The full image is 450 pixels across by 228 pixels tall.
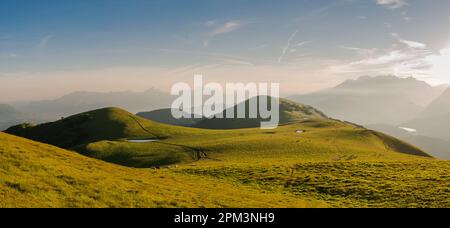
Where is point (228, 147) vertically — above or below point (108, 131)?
below

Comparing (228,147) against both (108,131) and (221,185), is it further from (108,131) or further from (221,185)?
(108,131)

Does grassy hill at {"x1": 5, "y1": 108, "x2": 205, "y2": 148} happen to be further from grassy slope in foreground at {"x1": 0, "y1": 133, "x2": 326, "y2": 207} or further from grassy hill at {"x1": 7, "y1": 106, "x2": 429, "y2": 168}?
grassy slope in foreground at {"x1": 0, "y1": 133, "x2": 326, "y2": 207}

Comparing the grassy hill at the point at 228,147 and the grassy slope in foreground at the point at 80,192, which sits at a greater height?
the grassy slope in foreground at the point at 80,192

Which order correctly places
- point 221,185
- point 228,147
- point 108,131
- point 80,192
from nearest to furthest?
point 80,192
point 221,185
point 228,147
point 108,131

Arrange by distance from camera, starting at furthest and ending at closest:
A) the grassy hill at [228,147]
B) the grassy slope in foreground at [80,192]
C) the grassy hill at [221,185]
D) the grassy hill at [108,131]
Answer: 1. the grassy hill at [108,131]
2. the grassy hill at [228,147]
3. the grassy hill at [221,185]
4. the grassy slope in foreground at [80,192]

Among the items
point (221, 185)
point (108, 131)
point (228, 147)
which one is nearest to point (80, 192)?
point (221, 185)

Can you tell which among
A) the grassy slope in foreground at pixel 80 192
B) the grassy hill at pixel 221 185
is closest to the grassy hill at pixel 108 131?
the grassy hill at pixel 221 185

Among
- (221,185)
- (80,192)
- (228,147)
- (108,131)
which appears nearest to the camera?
(80,192)

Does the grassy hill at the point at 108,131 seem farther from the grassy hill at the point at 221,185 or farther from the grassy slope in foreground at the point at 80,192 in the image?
the grassy slope in foreground at the point at 80,192

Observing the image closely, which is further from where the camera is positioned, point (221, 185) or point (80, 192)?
point (221, 185)

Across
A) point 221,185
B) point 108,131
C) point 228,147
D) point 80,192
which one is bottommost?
point 221,185

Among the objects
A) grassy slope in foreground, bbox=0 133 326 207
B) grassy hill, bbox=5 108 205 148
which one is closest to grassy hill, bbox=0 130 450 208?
grassy slope in foreground, bbox=0 133 326 207
